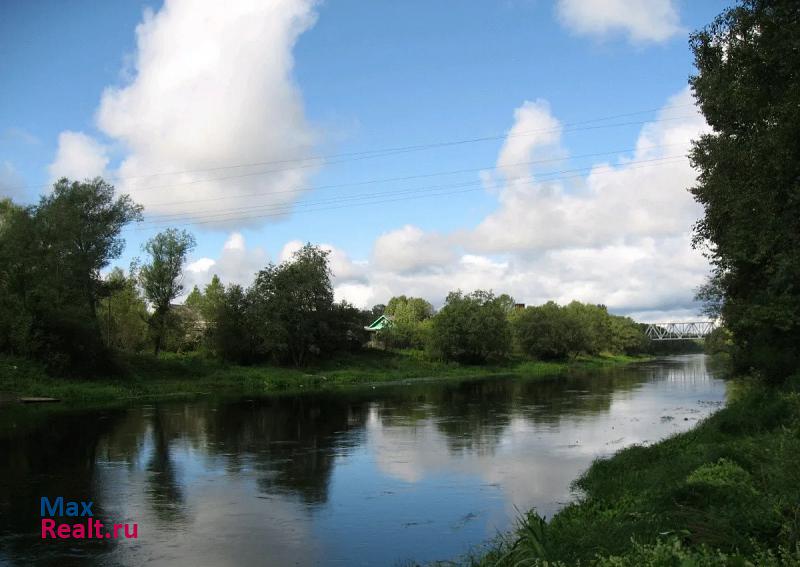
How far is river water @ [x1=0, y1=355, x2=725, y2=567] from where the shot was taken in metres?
12.7

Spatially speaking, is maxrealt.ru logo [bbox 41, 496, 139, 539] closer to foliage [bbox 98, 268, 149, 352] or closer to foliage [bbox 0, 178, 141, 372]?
foliage [bbox 0, 178, 141, 372]

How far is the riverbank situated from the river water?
23.9ft

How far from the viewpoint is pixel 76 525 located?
45.8 ft

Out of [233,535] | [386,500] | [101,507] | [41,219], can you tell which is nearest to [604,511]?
[386,500]

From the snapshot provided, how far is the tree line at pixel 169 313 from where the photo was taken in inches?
1861

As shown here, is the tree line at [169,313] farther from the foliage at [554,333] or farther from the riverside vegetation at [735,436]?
the riverside vegetation at [735,436]

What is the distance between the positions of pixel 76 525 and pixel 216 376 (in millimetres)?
49104

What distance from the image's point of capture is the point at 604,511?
1237cm

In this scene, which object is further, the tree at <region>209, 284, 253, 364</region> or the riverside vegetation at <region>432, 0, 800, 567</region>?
the tree at <region>209, 284, 253, 364</region>

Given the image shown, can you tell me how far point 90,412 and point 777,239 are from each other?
35.2m

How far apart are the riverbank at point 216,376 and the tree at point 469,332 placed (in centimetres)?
244

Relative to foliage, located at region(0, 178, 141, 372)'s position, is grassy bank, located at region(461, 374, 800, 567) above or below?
below

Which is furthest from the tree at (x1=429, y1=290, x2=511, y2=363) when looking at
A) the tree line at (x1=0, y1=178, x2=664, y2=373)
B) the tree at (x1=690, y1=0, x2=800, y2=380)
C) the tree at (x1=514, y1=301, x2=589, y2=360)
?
the tree at (x1=690, y1=0, x2=800, y2=380)

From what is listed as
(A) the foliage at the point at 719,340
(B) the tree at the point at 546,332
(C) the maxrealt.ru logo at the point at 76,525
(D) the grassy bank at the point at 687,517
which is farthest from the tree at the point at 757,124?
(B) the tree at the point at 546,332
